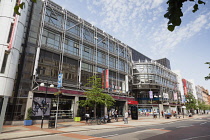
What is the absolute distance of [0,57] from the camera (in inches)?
607

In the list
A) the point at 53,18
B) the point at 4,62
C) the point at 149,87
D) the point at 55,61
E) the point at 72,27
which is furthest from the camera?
the point at 149,87

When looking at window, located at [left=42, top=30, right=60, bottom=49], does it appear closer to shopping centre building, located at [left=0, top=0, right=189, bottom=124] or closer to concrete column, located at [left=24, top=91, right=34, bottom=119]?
shopping centre building, located at [left=0, top=0, right=189, bottom=124]


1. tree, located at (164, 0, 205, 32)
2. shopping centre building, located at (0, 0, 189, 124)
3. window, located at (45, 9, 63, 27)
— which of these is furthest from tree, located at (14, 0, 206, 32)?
window, located at (45, 9, 63, 27)

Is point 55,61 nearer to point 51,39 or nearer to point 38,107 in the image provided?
point 51,39

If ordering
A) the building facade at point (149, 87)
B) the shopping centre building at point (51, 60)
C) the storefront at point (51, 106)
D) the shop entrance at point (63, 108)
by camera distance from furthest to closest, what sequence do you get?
the building facade at point (149, 87) < the shop entrance at point (63, 108) < the storefront at point (51, 106) < the shopping centre building at point (51, 60)

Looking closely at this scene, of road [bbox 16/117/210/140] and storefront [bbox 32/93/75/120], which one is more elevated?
storefront [bbox 32/93/75/120]

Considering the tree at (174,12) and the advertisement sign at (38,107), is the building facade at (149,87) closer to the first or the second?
the advertisement sign at (38,107)

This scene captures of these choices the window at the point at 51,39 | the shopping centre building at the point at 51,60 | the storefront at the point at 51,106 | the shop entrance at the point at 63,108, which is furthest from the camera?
the window at the point at 51,39

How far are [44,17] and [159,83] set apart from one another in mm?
47580

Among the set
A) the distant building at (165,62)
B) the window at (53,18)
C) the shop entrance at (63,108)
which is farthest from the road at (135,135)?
the distant building at (165,62)

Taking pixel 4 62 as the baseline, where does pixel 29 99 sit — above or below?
below

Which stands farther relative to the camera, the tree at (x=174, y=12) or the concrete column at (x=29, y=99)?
the concrete column at (x=29, y=99)

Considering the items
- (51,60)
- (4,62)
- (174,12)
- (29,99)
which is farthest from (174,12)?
(51,60)

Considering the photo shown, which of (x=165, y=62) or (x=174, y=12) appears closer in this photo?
(x=174, y=12)
